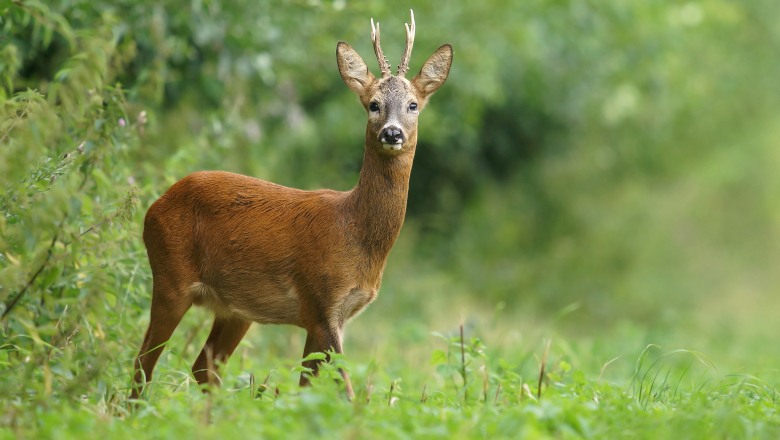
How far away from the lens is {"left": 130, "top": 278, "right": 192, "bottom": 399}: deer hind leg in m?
4.27

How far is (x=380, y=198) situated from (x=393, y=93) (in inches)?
23.2

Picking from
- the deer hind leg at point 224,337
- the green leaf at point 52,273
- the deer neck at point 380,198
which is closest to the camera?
the green leaf at point 52,273

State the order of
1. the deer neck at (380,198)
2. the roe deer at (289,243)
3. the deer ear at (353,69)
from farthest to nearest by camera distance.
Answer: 1. the deer ear at (353,69)
2. the deer neck at (380,198)
3. the roe deer at (289,243)

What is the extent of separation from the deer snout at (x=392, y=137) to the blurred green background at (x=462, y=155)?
129 centimetres

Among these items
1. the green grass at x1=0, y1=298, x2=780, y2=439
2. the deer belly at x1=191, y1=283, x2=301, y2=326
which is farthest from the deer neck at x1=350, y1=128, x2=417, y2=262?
the green grass at x1=0, y1=298, x2=780, y2=439

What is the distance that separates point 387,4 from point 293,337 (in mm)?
4261

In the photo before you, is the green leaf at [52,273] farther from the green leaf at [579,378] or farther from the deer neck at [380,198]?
the green leaf at [579,378]

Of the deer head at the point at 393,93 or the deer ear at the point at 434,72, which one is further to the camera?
the deer ear at the point at 434,72

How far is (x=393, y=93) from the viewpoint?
4.33 meters

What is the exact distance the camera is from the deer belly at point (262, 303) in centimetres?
428

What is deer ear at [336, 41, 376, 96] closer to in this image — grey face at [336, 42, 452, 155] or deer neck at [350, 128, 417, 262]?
grey face at [336, 42, 452, 155]

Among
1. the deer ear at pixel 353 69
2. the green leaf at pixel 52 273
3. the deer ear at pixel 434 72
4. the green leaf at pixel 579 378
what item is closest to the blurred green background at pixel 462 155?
the green leaf at pixel 52 273

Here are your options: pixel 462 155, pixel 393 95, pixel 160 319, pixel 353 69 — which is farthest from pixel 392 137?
pixel 462 155

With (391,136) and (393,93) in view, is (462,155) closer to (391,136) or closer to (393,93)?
(393,93)
